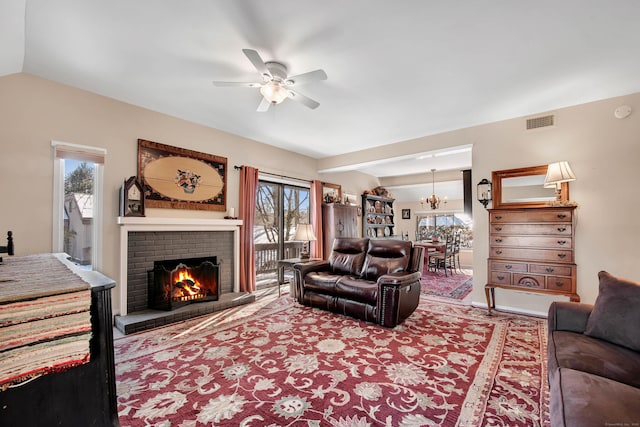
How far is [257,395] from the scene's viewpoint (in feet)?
6.21

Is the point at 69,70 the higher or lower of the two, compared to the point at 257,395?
higher

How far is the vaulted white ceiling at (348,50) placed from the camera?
1.93 m

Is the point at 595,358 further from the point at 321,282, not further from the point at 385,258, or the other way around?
the point at 321,282

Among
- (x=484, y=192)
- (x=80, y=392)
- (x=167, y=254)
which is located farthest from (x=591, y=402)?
(x=167, y=254)

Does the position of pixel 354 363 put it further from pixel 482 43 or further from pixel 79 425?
pixel 482 43

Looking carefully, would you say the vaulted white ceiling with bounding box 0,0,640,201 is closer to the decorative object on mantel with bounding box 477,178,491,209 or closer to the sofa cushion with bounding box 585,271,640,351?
the decorative object on mantel with bounding box 477,178,491,209

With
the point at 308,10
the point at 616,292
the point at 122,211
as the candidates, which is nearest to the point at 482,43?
the point at 308,10

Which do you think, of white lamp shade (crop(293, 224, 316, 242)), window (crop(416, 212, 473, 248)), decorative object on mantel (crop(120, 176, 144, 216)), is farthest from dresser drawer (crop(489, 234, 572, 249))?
window (crop(416, 212, 473, 248))

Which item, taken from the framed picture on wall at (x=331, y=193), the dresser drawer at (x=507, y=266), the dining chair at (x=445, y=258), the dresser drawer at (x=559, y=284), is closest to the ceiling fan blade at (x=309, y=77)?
the dresser drawer at (x=507, y=266)

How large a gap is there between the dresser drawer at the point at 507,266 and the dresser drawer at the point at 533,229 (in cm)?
40

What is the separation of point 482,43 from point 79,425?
131 inches

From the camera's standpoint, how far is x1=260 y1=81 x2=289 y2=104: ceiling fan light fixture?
8.52 feet

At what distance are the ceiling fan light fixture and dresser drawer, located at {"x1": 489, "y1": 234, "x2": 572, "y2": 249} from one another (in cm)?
320

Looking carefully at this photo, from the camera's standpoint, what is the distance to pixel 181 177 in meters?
3.86
